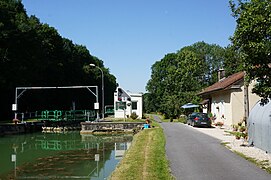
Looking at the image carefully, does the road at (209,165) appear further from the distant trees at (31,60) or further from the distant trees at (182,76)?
the distant trees at (31,60)

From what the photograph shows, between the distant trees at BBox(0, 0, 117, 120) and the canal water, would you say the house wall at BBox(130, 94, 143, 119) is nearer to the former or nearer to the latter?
the distant trees at BBox(0, 0, 117, 120)

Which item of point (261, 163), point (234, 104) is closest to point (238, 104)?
point (234, 104)

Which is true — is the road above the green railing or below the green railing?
below

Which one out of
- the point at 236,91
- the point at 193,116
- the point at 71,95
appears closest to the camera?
the point at 236,91

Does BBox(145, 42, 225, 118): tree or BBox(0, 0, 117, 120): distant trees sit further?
BBox(145, 42, 225, 118): tree

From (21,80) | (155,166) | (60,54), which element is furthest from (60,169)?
(60,54)

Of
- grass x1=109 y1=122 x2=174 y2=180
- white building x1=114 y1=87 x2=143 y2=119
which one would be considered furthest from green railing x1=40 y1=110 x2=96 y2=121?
grass x1=109 y1=122 x2=174 y2=180

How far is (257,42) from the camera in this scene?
33.8 feet

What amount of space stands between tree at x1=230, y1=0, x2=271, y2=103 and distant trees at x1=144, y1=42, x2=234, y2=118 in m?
37.4

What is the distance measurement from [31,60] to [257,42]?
4407 centimetres

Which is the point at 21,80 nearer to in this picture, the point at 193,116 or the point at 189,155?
the point at 193,116

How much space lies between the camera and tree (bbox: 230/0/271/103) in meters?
9.95

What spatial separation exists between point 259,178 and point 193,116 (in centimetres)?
2387

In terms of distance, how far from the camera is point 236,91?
101ft
